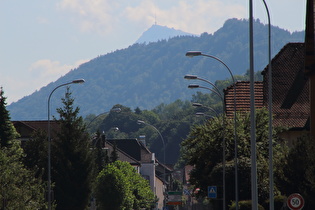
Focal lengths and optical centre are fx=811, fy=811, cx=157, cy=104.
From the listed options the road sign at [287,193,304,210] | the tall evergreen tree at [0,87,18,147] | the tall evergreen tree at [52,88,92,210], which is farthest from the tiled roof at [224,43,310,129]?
the road sign at [287,193,304,210]

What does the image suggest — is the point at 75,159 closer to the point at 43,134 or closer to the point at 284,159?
Answer: the point at 43,134

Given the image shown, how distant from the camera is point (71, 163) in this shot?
2454 inches

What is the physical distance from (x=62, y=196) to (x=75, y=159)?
9.86 ft

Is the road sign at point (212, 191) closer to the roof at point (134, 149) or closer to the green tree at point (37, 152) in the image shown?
the green tree at point (37, 152)

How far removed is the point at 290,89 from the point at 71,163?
57.6ft

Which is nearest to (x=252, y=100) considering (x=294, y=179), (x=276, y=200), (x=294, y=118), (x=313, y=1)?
(x=294, y=179)

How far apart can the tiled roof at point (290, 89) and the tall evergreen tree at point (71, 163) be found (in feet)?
47.8

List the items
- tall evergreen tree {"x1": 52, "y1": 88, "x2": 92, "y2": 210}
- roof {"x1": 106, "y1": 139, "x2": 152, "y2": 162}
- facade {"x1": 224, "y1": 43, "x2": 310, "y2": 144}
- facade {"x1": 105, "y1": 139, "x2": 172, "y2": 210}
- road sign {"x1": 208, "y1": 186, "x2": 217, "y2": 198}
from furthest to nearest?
1. roof {"x1": 106, "y1": 139, "x2": 152, "y2": 162}
2. facade {"x1": 105, "y1": 139, "x2": 172, "y2": 210}
3. tall evergreen tree {"x1": 52, "y1": 88, "x2": 92, "y2": 210}
4. facade {"x1": 224, "y1": 43, "x2": 310, "y2": 144}
5. road sign {"x1": 208, "y1": 186, "x2": 217, "y2": 198}

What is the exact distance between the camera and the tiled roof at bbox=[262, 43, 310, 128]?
182 ft

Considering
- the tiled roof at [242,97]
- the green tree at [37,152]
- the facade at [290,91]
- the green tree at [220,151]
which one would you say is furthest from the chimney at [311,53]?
the tiled roof at [242,97]

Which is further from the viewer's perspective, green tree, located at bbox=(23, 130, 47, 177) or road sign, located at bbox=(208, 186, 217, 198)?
green tree, located at bbox=(23, 130, 47, 177)

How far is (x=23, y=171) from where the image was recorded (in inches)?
1752

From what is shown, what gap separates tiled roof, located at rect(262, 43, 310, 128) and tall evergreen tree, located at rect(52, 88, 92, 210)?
14.6m

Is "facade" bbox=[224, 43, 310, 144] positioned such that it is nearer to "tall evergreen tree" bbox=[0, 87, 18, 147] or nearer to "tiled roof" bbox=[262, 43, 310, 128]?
"tiled roof" bbox=[262, 43, 310, 128]
